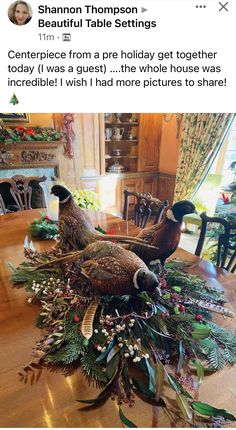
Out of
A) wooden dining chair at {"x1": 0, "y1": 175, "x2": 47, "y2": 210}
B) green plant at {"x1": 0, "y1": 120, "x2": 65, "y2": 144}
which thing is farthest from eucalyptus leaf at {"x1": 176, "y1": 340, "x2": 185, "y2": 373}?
green plant at {"x1": 0, "y1": 120, "x2": 65, "y2": 144}

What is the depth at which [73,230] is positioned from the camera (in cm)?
68

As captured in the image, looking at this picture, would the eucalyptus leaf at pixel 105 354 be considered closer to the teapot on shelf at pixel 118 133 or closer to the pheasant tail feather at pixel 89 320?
the pheasant tail feather at pixel 89 320

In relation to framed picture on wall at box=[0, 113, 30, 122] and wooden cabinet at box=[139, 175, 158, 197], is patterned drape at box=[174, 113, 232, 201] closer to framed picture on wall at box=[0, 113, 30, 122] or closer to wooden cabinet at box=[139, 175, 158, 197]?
wooden cabinet at box=[139, 175, 158, 197]

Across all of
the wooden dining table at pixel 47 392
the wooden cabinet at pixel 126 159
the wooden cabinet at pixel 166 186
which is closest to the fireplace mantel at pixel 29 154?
the wooden cabinet at pixel 126 159

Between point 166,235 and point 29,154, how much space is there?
220 cm

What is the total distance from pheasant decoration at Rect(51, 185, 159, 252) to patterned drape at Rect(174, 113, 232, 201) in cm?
185

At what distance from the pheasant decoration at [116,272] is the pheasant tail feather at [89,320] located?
0.03m

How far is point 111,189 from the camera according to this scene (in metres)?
3.13
